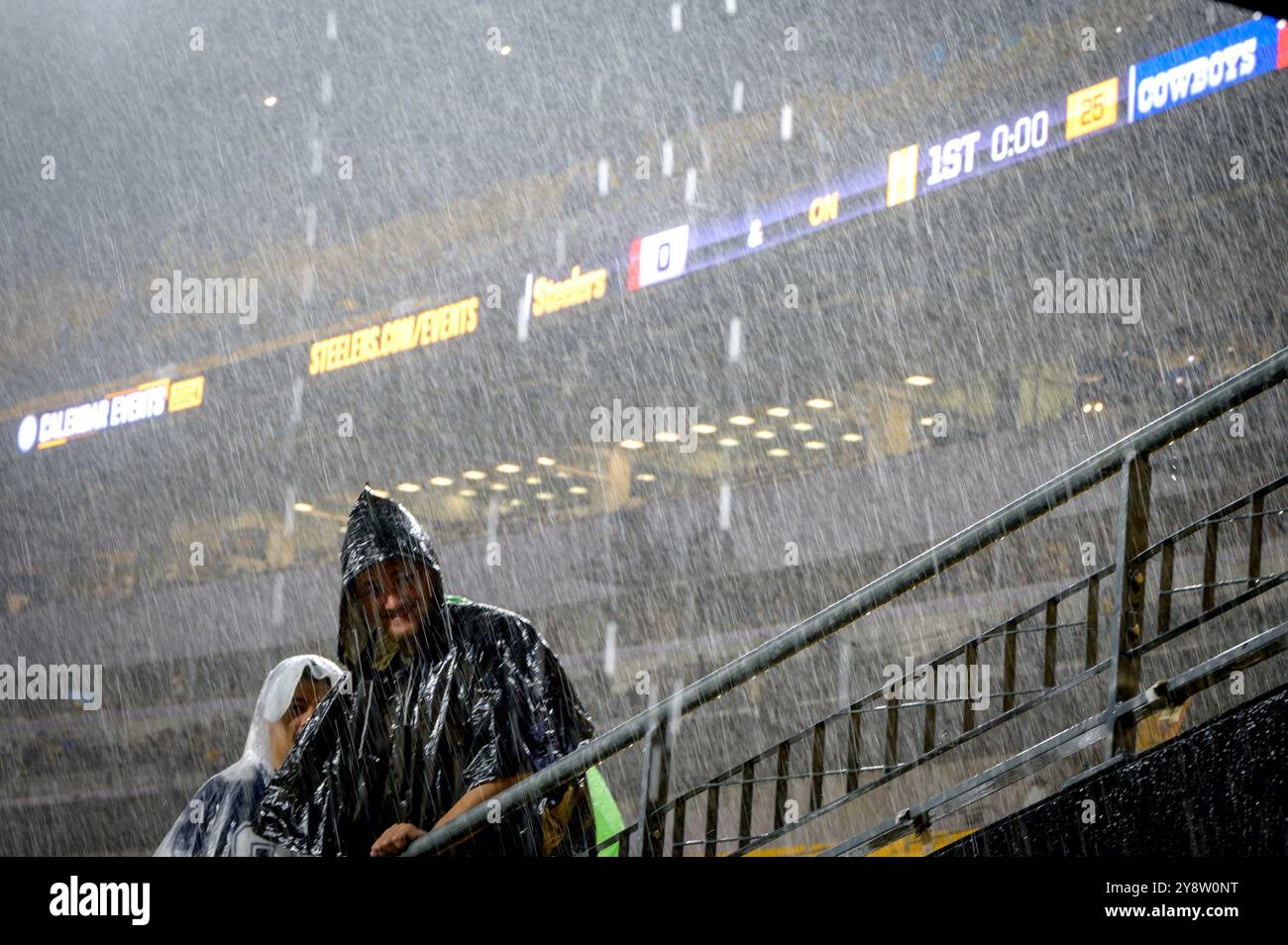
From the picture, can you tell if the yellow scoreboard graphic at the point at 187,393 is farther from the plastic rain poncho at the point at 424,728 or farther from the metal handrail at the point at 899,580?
the metal handrail at the point at 899,580

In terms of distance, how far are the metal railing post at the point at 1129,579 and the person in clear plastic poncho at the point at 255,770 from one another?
2610mm

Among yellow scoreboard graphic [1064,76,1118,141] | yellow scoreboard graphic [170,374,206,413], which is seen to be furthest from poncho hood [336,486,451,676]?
yellow scoreboard graphic [170,374,206,413]

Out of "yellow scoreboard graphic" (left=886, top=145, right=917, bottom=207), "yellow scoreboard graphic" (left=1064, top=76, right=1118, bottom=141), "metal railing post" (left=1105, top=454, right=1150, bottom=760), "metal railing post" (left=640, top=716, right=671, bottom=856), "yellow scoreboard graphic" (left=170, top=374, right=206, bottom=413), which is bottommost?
"metal railing post" (left=640, top=716, right=671, bottom=856)

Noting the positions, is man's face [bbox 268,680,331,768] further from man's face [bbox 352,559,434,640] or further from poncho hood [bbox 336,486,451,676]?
man's face [bbox 352,559,434,640]

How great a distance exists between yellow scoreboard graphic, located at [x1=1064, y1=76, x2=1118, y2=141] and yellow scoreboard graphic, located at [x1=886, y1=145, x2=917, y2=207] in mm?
2677

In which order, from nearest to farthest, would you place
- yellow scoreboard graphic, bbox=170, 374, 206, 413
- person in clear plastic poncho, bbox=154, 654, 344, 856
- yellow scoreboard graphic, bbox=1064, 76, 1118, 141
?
person in clear plastic poncho, bbox=154, 654, 344, 856, yellow scoreboard graphic, bbox=1064, 76, 1118, 141, yellow scoreboard graphic, bbox=170, 374, 206, 413

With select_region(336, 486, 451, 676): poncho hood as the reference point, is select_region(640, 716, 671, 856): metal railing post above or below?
below

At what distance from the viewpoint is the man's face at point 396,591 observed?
3.37 metres

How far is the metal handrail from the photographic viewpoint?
2684mm

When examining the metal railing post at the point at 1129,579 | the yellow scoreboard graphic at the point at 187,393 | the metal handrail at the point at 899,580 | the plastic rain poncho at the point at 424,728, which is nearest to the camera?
the metal handrail at the point at 899,580

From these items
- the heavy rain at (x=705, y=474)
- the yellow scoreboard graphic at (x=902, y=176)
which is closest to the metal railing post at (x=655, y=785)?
the heavy rain at (x=705, y=474)

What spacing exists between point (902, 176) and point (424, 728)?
1848 cm

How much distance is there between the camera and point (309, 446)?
29.9 meters
